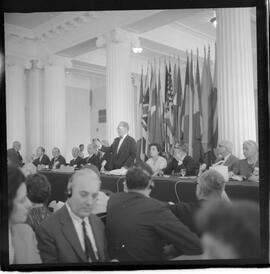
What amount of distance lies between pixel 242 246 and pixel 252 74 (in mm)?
1782

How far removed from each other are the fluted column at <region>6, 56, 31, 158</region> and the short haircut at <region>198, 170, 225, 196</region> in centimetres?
187

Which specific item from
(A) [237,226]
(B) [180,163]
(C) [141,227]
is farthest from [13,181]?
(A) [237,226]

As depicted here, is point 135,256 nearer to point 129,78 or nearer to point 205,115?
point 205,115

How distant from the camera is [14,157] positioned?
3.59 meters

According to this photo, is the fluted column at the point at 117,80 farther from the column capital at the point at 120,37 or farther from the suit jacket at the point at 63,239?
the suit jacket at the point at 63,239

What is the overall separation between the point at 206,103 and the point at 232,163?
0.69m

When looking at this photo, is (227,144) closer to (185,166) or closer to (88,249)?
(185,166)

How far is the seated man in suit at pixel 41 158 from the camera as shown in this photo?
3655 mm

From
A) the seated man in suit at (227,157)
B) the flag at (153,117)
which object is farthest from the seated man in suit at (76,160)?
the seated man in suit at (227,157)

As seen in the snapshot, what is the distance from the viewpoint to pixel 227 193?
354 cm

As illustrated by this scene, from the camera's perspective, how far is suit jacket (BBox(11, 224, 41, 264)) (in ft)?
11.5

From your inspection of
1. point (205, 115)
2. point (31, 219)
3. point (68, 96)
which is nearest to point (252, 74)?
point (205, 115)

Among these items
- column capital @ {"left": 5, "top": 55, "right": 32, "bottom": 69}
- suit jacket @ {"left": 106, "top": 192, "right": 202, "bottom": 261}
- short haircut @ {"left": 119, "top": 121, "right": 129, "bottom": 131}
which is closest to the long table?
suit jacket @ {"left": 106, "top": 192, "right": 202, "bottom": 261}

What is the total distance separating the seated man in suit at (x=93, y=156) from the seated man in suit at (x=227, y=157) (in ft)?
4.06
